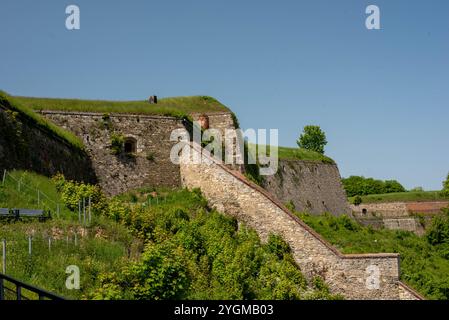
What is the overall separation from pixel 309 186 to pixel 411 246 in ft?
37.2

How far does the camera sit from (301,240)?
22844 millimetres

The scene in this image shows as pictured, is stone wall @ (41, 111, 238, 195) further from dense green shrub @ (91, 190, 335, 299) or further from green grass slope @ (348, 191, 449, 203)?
green grass slope @ (348, 191, 449, 203)

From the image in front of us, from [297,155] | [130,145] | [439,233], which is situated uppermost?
[297,155]

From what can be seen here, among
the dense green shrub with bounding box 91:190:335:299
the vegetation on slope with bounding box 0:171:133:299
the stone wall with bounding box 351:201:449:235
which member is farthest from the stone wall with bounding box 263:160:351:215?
the vegetation on slope with bounding box 0:171:133:299

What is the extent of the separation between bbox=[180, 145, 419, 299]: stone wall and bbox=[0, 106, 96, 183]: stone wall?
5.67 metres

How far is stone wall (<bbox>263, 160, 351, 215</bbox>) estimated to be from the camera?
136ft

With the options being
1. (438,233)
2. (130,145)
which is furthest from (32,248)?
(438,233)

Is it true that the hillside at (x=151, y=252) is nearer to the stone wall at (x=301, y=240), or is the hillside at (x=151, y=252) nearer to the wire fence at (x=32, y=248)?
the wire fence at (x=32, y=248)

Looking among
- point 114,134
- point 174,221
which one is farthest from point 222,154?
point 174,221

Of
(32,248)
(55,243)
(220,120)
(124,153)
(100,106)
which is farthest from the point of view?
(220,120)

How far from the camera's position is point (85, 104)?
2975cm

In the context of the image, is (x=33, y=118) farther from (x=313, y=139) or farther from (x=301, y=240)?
(x=313, y=139)

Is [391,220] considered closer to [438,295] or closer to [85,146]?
[438,295]

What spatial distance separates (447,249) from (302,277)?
18.3 meters
